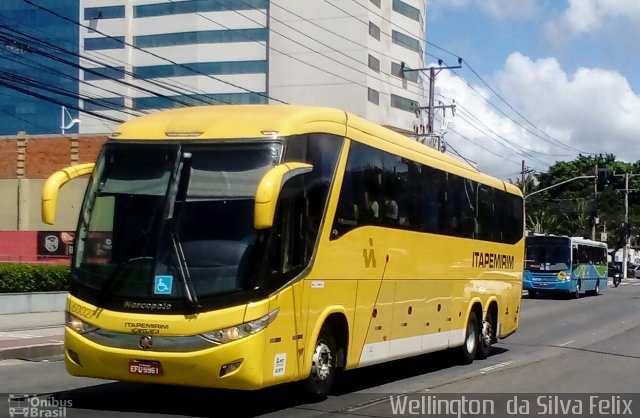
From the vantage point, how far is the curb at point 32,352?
50.2 feet

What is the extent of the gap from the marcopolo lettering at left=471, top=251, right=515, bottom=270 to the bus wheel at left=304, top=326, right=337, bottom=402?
583cm

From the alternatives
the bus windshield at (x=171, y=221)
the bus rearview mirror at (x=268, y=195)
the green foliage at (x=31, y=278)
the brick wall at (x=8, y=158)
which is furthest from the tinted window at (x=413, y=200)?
the brick wall at (x=8, y=158)

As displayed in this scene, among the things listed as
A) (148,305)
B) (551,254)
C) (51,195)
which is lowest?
(148,305)

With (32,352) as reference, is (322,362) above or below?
above

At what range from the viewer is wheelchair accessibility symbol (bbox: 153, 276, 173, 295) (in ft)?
29.7

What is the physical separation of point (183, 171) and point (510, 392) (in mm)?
5754

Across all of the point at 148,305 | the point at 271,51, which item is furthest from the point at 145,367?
the point at 271,51

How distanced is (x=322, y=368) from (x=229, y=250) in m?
2.24

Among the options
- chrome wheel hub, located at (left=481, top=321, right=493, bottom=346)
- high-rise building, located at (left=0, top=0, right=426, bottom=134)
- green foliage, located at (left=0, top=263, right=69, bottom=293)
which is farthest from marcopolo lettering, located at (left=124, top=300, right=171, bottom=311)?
high-rise building, located at (left=0, top=0, right=426, bottom=134)

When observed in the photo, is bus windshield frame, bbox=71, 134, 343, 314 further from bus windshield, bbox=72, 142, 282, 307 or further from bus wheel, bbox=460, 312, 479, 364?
bus wheel, bbox=460, 312, 479, 364

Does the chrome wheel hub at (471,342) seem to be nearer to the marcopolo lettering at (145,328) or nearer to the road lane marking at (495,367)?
the road lane marking at (495,367)

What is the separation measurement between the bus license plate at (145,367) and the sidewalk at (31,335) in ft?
22.9

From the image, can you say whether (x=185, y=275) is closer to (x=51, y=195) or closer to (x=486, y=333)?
(x=51, y=195)

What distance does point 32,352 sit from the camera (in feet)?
51.8
